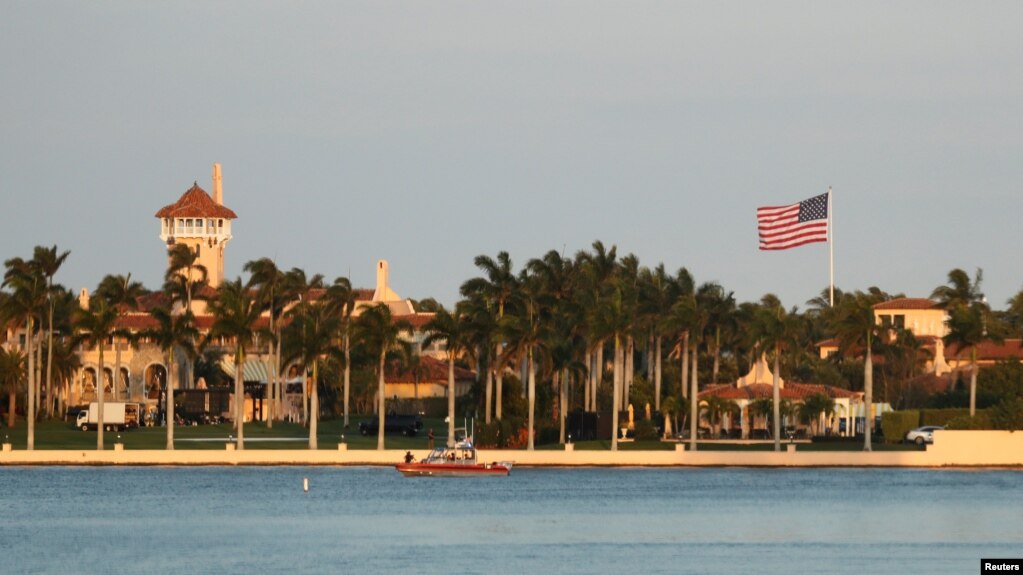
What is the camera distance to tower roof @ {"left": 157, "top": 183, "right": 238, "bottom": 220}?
18050cm

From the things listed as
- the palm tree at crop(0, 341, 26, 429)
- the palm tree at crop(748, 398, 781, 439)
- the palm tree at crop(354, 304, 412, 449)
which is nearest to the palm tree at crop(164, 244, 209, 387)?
the palm tree at crop(0, 341, 26, 429)

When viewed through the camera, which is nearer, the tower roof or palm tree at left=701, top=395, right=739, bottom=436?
palm tree at left=701, top=395, right=739, bottom=436

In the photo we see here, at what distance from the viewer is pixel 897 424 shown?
405 feet

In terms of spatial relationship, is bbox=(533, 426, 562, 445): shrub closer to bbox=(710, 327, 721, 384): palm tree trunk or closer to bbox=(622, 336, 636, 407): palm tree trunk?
bbox=(622, 336, 636, 407): palm tree trunk

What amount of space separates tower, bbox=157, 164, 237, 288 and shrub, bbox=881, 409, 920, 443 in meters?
73.6

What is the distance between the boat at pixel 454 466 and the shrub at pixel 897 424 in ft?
85.9

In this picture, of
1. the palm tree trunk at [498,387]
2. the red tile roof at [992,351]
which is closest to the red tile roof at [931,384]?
the red tile roof at [992,351]

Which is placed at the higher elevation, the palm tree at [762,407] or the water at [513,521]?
the palm tree at [762,407]

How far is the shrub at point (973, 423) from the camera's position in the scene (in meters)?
111

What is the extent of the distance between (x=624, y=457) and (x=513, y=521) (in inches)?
1138

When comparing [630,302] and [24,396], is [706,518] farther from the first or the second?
[24,396]

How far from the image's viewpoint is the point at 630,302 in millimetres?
124000

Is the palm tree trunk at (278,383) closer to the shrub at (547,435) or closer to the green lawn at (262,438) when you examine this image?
the green lawn at (262,438)

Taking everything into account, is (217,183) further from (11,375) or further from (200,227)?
(11,375)
